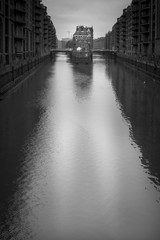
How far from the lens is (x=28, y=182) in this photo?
11562 millimetres

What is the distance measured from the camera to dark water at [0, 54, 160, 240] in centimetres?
880

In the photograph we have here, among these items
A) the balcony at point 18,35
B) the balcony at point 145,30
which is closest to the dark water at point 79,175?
the balcony at point 18,35

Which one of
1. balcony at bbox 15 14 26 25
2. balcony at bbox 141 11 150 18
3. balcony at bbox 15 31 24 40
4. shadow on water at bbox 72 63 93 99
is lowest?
shadow on water at bbox 72 63 93 99

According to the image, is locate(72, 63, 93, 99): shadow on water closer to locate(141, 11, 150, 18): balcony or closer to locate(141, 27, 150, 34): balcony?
locate(141, 27, 150, 34): balcony

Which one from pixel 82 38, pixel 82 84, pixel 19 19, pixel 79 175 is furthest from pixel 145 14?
pixel 79 175

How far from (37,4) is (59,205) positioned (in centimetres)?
11221

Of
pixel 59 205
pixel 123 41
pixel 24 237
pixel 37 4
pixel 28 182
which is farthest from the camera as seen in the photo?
pixel 123 41

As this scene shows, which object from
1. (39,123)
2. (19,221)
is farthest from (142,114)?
(19,221)

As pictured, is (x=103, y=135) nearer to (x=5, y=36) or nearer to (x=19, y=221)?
(x=19, y=221)

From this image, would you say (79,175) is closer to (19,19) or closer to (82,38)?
(19,19)

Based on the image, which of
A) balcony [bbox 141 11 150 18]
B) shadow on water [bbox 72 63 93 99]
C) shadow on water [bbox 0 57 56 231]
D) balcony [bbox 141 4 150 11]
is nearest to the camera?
shadow on water [bbox 0 57 56 231]

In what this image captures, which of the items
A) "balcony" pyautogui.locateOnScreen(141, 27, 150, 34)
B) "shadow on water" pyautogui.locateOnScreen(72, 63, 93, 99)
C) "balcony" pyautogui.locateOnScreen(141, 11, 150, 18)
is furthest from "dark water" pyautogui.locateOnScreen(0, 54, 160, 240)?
"balcony" pyautogui.locateOnScreen(141, 27, 150, 34)

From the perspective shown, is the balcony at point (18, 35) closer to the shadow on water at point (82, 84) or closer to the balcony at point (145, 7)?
the shadow on water at point (82, 84)

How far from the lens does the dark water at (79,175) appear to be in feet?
28.9
